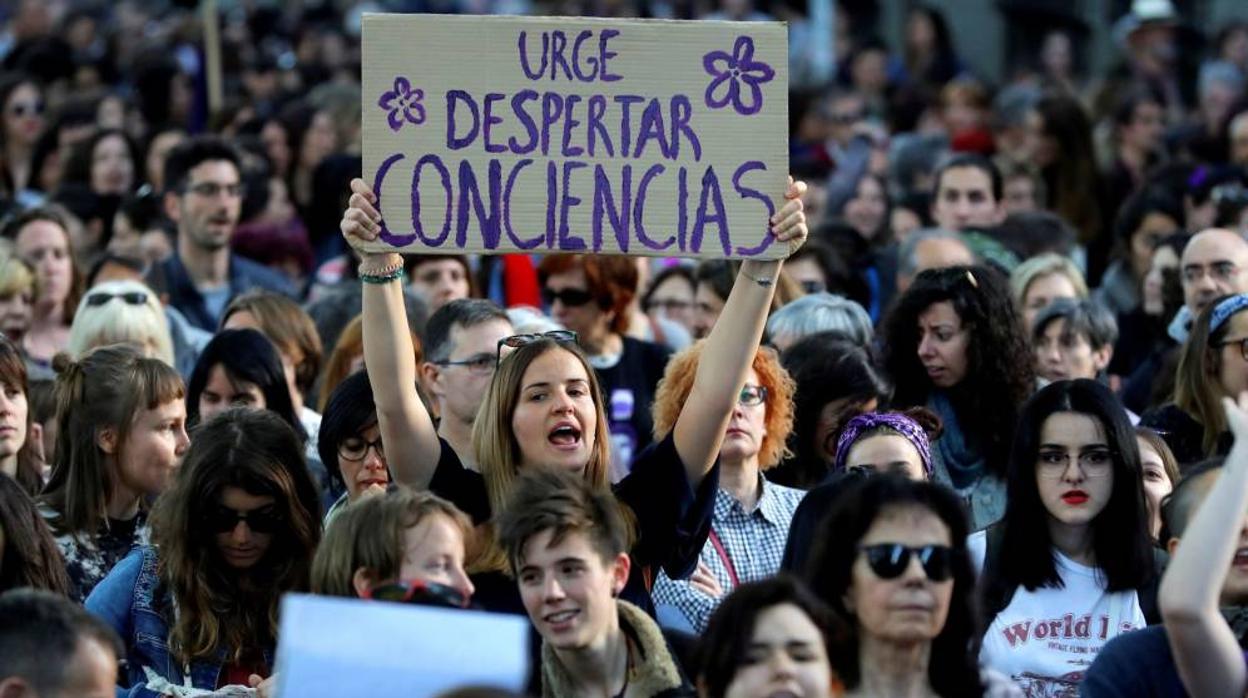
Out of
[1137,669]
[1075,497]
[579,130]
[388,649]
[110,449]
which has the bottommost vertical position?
[1137,669]

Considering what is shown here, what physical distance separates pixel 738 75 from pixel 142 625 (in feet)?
6.68

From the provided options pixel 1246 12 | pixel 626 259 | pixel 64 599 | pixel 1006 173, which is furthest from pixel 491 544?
pixel 1246 12

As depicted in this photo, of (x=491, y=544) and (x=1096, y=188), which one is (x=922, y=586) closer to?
(x=491, y=544)

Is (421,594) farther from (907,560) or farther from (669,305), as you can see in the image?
(669,305)

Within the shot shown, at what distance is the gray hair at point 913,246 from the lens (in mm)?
10109

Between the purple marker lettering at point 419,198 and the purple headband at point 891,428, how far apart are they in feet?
4.40

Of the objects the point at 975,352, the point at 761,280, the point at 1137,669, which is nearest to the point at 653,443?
the point at 761,280

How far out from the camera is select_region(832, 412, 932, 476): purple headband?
696 cm

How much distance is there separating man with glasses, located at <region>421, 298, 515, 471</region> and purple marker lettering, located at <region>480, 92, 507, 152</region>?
935 mm

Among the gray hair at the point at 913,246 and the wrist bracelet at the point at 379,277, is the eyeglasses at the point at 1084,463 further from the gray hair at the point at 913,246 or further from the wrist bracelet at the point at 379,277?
the gray hair at the point at 913,246

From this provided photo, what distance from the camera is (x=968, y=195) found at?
11.5 meters

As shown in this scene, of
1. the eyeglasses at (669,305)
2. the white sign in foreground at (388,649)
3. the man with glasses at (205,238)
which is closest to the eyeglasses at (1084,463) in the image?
the white sign in foreground at (388,649)

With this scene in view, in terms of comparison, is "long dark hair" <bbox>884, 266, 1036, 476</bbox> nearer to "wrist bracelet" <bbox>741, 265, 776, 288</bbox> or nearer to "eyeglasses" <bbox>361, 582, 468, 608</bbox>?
"wrist bracelet" <bbox>741, 265, 776, 288</bbox>

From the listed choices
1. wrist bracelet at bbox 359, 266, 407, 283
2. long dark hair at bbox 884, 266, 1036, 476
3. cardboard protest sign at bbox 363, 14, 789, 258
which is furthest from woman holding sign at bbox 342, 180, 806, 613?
long dark hair at bbox 884, 266, 1036, 476
